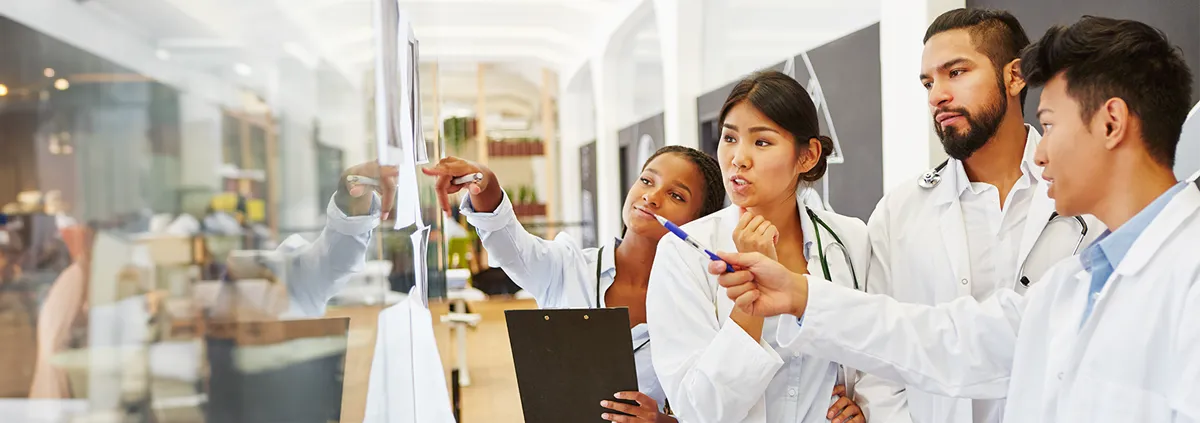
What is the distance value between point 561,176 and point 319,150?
15035 mm

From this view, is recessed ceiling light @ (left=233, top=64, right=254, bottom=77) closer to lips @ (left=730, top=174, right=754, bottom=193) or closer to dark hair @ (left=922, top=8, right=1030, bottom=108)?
lips @ (left=730, top=174, right=754, bottom=193)

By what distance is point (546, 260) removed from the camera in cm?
256

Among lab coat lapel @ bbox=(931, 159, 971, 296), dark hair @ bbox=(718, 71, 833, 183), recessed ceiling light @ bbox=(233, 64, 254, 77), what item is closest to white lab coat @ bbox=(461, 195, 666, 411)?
dark hair @ bbox=(718, 71, 833, 183)

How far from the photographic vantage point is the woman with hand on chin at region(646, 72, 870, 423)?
5.09ft

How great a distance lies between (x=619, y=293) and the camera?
2330mm

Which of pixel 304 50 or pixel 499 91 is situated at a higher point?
pixel 499 91

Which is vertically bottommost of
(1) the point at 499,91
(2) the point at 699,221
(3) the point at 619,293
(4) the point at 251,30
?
(3) the point at 619,293

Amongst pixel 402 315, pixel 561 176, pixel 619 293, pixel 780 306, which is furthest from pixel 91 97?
pixel 561 176

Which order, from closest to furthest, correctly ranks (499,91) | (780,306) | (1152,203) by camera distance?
(1152,203) < (780,306) < (499,91)

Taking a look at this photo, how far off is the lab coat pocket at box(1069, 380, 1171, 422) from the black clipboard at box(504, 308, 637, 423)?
2.81 ft

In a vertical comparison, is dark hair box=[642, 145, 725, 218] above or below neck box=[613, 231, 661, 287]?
above

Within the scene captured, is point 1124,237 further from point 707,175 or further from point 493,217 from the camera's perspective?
point 493,217

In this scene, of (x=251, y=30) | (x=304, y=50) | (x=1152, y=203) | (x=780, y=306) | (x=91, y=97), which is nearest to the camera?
(x=91, y=97)

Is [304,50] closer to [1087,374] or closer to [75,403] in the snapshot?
[75,403]
